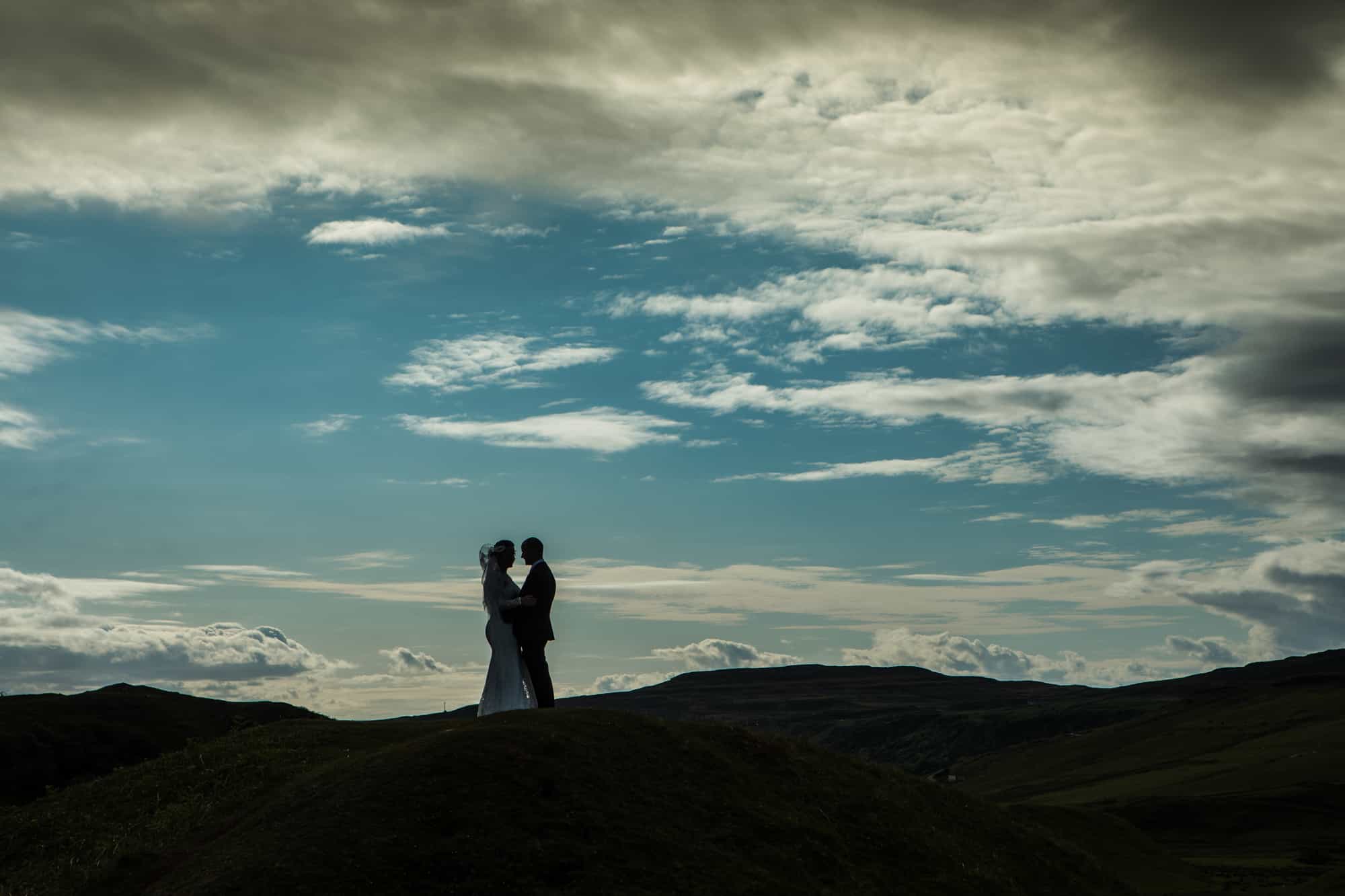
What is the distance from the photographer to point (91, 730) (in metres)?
68.7

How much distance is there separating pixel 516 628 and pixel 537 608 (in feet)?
3.85

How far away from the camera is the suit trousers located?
34812mm

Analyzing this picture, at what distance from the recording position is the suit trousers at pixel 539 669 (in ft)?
114

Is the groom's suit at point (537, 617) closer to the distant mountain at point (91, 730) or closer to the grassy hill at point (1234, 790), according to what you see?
the distant mountain at point (91, 730)

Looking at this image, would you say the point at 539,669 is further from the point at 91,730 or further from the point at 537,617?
the point at 91,730

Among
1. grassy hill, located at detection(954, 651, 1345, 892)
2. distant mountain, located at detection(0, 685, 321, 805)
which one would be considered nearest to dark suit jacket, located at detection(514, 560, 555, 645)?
distant mountain, located at detection(0, 685, 321, 805)

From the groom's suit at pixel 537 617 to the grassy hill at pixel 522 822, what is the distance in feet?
6.69

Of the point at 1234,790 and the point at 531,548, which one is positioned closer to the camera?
the point at 531,548

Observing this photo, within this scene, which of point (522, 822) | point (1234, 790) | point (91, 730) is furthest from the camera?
point (1234, 790)

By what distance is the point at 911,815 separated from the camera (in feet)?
123

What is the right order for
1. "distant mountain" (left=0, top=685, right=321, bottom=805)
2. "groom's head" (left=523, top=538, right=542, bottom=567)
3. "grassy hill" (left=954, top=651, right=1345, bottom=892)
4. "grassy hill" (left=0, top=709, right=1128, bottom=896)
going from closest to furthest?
1. "grassy hill" (left=0, top=709, right=1128, bottom=896)
2. "groom's head" (left=523, top=538, right=542, bottom=567)
3. "distant mountain" (left=0, top=685, right=321, bottom=805)
4. "grassy hill" (left=954, top=651, right=1345, bottom=892)

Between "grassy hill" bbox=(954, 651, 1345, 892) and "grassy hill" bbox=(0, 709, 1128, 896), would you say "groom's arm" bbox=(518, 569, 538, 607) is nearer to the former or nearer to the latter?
"grassy hill" bbox=(0, 709, 1128, 896)

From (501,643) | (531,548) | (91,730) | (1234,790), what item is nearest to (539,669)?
(501,643)

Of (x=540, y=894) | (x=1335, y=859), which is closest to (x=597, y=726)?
(x=540, y=894)
